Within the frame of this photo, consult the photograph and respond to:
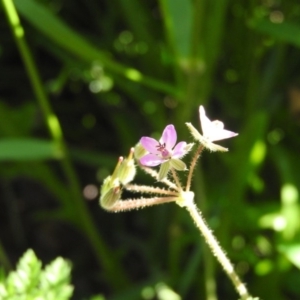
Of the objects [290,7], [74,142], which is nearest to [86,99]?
[74,142]

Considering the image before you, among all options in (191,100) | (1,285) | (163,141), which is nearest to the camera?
(163,141)

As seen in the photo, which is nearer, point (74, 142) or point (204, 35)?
point (204, 35)

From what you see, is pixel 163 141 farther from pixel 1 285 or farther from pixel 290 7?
pixel 290 7

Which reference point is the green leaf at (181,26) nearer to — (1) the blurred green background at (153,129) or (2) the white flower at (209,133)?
(1) the blurred green background at (153,129)

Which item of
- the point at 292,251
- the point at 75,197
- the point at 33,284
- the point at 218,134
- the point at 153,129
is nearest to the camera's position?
the point at 218,134

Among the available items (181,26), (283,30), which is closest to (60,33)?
(181,26)

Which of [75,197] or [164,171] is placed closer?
[164,171]

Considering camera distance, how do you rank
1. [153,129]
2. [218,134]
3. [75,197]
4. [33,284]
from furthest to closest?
[153,129] < [75,197] < [33,284] < [218,134]

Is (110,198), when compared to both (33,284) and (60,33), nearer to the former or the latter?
(33,284)

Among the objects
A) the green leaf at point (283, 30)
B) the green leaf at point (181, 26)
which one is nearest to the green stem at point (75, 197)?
the green leaf at point (181, 26)
